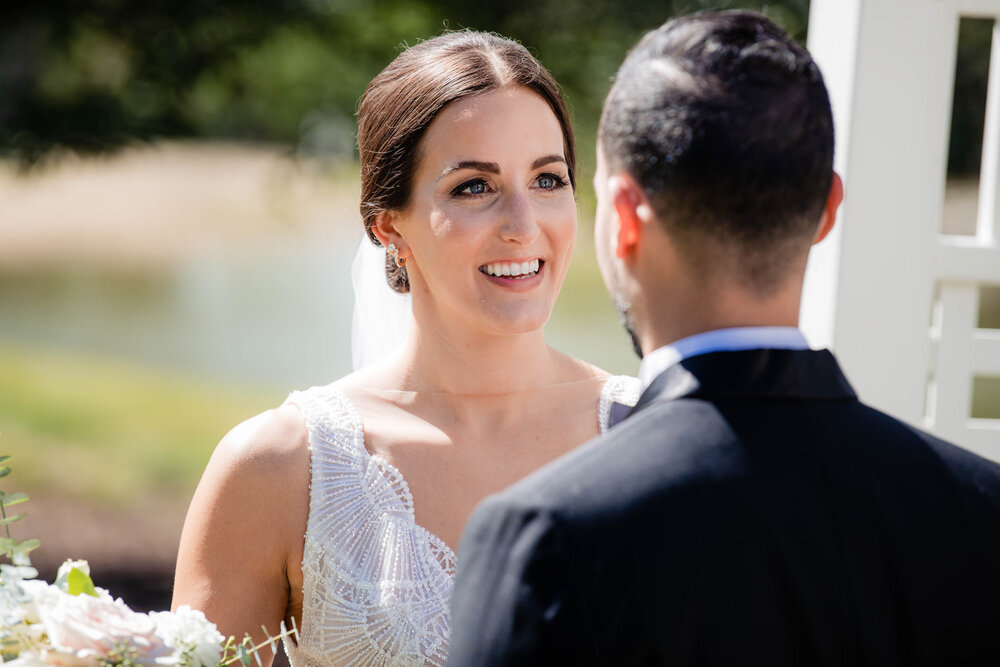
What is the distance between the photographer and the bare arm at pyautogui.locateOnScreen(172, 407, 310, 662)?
277 centimetres

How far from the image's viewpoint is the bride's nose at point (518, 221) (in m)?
3.00

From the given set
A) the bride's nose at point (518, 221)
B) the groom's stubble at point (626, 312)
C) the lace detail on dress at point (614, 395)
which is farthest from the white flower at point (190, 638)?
the lace detail on dress at point (614, 395)

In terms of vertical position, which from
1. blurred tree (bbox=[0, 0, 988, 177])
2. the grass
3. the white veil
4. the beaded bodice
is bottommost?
the grass

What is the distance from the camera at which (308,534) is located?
9.41ft

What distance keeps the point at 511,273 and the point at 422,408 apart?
481mm

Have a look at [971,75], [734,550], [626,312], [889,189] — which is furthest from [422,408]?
[971,75]

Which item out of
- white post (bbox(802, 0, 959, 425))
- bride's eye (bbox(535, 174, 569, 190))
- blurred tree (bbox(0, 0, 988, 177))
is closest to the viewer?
bride's eye (bbox(535, 174, 569, 190))

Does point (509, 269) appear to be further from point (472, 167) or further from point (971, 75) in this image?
point (971, 75)

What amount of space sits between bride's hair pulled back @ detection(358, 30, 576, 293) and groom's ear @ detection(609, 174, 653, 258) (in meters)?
1.53

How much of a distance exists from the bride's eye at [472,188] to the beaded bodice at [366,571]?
0.76 meters

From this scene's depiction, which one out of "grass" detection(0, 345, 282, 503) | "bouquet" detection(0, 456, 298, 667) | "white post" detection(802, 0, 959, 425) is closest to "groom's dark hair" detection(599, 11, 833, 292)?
"bouquet" detection(0, 456, 298, 667)

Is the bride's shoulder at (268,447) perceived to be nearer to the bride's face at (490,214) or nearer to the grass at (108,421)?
the bride's face at (490,214)

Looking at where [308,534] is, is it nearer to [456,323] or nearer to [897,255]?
[456,323]

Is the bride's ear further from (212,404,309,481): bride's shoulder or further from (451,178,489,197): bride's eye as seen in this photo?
(212,404,309,481): bride's shoulder
